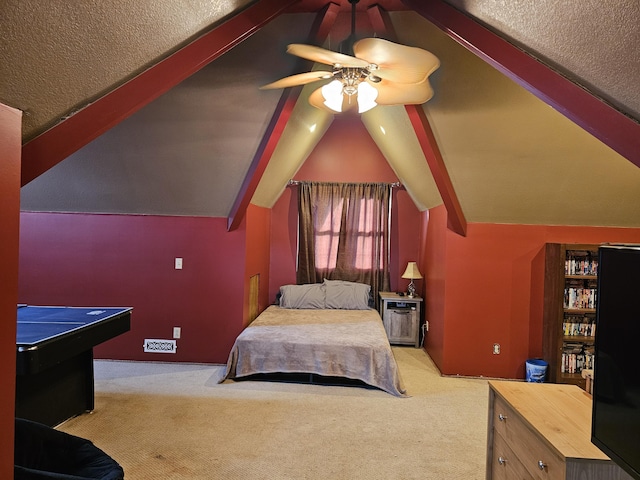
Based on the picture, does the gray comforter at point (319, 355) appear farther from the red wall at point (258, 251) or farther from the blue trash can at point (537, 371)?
the blue trash can at point (537, 371)

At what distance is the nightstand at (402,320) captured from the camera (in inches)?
215

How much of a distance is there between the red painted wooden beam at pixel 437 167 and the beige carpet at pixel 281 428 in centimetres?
160

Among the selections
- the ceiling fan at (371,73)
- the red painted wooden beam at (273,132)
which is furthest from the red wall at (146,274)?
the ceiling fan at (371,73)

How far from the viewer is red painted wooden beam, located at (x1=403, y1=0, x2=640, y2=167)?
1612 millimetres

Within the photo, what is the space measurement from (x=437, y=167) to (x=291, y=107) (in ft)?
4.46

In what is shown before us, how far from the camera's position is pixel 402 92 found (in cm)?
256

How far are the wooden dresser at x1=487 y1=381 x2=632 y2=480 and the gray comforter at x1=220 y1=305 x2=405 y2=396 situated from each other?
1844mm

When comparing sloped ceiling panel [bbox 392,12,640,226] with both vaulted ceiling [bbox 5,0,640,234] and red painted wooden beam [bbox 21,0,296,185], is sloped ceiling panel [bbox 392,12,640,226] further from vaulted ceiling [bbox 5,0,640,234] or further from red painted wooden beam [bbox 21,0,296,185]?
red painted wooden beam [bbox 21,0,296,185]

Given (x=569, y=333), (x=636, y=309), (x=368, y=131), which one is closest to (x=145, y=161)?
(x=368, y=131)

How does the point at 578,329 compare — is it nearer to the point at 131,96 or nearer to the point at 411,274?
the point at 411,274

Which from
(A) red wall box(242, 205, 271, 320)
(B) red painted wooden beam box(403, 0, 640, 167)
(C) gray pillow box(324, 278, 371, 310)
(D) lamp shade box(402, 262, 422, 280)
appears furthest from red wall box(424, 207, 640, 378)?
(B) red painted wooden beam box(403, 0, 640, 167)

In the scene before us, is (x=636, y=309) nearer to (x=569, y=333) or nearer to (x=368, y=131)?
(x=569, y=333)

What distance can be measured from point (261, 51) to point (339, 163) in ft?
9.91

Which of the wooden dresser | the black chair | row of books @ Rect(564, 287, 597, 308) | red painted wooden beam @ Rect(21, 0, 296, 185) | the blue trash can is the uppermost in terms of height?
red painted wooden beam @ Rect(21, 0, 296, 185)
